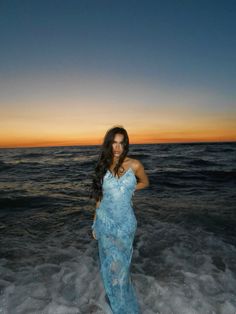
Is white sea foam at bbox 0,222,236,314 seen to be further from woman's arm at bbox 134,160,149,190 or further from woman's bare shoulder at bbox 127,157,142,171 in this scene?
woman's bare shoulder at bbox 127,157,142,171

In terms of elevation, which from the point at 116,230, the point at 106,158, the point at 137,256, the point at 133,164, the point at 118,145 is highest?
the point at 118,145

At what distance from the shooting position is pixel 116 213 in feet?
11.4

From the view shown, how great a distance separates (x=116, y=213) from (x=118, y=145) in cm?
94

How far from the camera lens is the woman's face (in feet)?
11.8

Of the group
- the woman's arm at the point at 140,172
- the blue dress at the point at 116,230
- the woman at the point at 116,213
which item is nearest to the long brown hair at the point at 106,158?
the woman at the point at 116,213

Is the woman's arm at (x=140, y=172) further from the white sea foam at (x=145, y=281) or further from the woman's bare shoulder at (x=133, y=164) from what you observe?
the white sea foam at (x=145, y=281)

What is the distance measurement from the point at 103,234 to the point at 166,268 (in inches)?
107

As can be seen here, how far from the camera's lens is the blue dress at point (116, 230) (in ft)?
11.3

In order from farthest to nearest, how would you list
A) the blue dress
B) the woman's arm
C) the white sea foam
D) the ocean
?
the ocean → the white sea foam → the woman's arm → the blue dress

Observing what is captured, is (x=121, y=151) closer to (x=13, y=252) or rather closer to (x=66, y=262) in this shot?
(x=66, y=262)

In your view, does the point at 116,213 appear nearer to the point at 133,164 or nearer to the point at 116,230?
the point at 116,230

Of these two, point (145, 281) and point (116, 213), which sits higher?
point (116, 213)

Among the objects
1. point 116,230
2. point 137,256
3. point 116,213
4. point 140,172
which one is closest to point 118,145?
point 140,172

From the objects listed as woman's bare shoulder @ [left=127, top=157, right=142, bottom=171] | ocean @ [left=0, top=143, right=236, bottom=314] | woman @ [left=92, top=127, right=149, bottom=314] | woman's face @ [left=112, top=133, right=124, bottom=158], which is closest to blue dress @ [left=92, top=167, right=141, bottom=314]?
woman @ [left=92, top=127, right=149, bottom=314]
